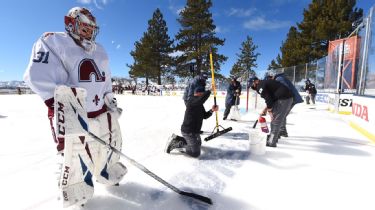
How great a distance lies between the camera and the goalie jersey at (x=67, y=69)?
181cm

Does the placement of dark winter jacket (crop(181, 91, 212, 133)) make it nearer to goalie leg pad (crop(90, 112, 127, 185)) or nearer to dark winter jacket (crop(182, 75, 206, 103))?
dark winter jacket (crop(182, 75, 206, 103))

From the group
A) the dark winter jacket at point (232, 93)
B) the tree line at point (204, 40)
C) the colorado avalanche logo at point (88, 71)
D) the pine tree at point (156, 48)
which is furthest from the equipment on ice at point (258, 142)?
the pine tree at point (156, 48)

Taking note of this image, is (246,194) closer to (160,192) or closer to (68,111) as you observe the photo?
(160,192)

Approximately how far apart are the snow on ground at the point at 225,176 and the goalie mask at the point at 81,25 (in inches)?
65.6

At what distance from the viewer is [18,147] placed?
4.56 metres

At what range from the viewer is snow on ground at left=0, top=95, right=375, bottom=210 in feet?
7.92

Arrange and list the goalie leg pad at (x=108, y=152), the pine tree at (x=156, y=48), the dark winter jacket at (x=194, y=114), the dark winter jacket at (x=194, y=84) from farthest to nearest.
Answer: the pine tree at (x=156, y=48)
the dark winter jacket at (x=194, y=84)
the dark winter jacket at (x=194, y=114)
the goalie leg pad at (x=108, y=152)

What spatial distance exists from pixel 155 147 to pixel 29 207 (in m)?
2.49

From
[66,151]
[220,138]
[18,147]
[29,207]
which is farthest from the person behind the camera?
[220,138]

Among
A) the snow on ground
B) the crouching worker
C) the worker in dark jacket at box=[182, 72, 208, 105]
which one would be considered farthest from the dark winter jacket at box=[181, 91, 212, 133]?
the worker in dark jacket at box=[182, 72, 208, 105]

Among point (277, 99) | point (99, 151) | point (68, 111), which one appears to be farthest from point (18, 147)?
point (277, 99)

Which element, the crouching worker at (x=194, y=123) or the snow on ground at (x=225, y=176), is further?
the crouching worker at (x=194, y=123)

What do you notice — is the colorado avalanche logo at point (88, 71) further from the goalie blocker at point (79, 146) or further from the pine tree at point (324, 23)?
the pine tree at point (324, 23)

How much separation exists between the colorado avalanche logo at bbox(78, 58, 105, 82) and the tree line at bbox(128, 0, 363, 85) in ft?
36.5
